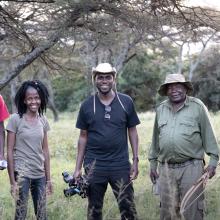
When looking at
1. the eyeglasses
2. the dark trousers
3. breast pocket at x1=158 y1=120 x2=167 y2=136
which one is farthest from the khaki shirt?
breast pocket at x1=158 y1=120 x2=167 y2=136

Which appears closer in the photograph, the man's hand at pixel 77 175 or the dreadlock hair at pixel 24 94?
the dreadlock hair at pixel 24 94

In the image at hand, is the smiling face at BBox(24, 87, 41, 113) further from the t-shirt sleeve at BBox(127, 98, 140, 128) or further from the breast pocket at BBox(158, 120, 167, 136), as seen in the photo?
the breast pocket at BBox(158, 120, 167, 136)

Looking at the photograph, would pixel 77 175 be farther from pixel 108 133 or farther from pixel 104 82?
pixel 104 82

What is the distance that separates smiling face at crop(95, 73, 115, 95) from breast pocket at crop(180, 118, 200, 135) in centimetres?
81

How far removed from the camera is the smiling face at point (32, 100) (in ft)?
17.2

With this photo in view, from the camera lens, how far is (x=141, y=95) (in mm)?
42250

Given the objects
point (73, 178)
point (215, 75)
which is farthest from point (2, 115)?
point (215, 75)

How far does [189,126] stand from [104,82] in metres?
0.96

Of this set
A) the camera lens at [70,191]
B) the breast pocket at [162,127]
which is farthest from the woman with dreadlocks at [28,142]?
the breast pocket at [162,127]

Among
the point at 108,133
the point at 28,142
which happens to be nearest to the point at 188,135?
the point at 108,133

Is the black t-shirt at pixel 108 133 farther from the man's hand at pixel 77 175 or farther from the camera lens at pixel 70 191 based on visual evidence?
the camera lens at pixel 70 191

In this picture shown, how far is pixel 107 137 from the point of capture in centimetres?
529

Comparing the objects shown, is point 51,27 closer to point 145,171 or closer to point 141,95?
point 145,171

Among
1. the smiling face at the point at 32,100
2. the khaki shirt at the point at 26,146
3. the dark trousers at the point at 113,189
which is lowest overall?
the dark trousers at the point at 113,189
